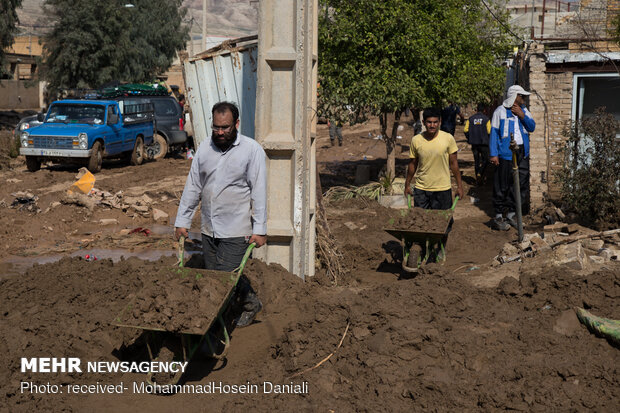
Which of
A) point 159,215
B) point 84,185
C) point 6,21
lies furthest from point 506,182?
point 6,21

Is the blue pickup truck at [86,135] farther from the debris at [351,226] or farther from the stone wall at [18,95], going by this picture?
the stone wall at [18,95]

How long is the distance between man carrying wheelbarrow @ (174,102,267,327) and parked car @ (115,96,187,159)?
16.7m

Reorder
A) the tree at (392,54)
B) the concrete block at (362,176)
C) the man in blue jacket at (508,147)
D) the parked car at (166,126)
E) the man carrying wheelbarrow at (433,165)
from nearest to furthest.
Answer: the man carrying wheelbarrow at (433,165) → the man in blue jacket at (508,147) → the tree at (392,54) → the concrete block at (362,176) → the parked car at (166,126)

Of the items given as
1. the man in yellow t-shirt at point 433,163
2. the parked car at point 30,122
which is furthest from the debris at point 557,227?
the parked car at point 30,122

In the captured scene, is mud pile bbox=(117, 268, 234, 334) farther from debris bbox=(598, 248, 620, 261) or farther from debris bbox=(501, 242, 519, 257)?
debris bbox=(598, 248, 620, 261)

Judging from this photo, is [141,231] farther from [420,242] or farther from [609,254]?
[609,254]

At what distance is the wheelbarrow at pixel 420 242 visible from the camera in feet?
26.4

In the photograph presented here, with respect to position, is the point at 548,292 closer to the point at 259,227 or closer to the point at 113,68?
the point at 259,227

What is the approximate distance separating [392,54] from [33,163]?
10617mm

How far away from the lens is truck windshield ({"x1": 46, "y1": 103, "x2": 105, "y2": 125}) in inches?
761

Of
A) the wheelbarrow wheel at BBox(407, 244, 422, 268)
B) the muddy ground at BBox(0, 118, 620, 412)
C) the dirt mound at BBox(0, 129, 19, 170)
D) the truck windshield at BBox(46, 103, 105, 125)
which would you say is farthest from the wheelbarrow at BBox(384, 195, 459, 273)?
the dirt mound at BBox(0, 129, 19, 170)

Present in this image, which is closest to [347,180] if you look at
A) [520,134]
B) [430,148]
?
[520,134]

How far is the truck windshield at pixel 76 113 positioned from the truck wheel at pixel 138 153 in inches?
68.5

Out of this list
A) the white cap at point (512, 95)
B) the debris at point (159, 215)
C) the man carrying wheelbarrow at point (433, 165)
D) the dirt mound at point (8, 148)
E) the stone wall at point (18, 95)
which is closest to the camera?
the man carrying wheelbarrow at point (433, 165)
